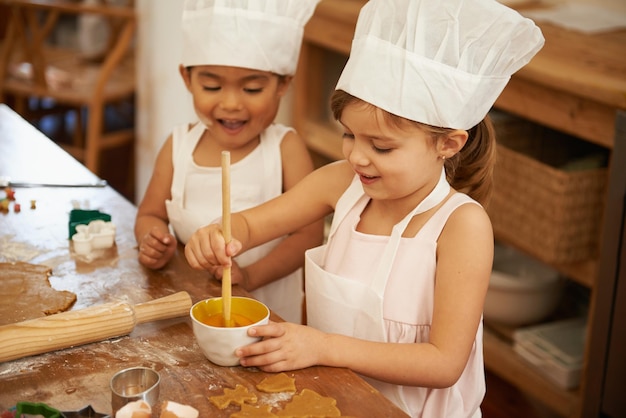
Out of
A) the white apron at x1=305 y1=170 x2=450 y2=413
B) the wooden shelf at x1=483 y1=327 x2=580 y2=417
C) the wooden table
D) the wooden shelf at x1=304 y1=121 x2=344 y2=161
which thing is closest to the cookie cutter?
the wooden table

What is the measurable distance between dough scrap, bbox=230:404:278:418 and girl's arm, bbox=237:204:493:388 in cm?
9

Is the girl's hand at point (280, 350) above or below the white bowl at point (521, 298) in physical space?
above

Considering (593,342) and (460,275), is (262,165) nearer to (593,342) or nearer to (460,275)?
(460,275)

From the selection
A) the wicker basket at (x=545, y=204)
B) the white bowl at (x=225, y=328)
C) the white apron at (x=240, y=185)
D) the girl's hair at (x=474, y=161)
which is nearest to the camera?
the white bowl at (x=225, y=328)

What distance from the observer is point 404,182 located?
1.27 meters

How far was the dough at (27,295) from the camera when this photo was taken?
4.20 ft

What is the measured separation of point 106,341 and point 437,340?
0.49 metres

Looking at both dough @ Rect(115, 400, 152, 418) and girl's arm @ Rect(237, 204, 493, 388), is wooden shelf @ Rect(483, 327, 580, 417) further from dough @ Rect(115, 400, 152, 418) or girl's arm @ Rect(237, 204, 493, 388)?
dough @ Rect(115, 400, 152, 418)

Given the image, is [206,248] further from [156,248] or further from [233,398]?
[233,398]

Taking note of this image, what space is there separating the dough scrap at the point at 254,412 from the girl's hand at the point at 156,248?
1.60 feet

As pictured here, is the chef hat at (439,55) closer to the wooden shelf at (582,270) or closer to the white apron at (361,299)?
the white apron at (361,299)

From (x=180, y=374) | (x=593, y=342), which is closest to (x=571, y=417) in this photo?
(x=593, y=342)

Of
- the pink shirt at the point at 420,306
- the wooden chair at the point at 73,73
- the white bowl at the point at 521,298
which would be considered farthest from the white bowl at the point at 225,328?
the wooden chair at the point at 73,73

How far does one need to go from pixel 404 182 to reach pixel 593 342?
3.95ft
